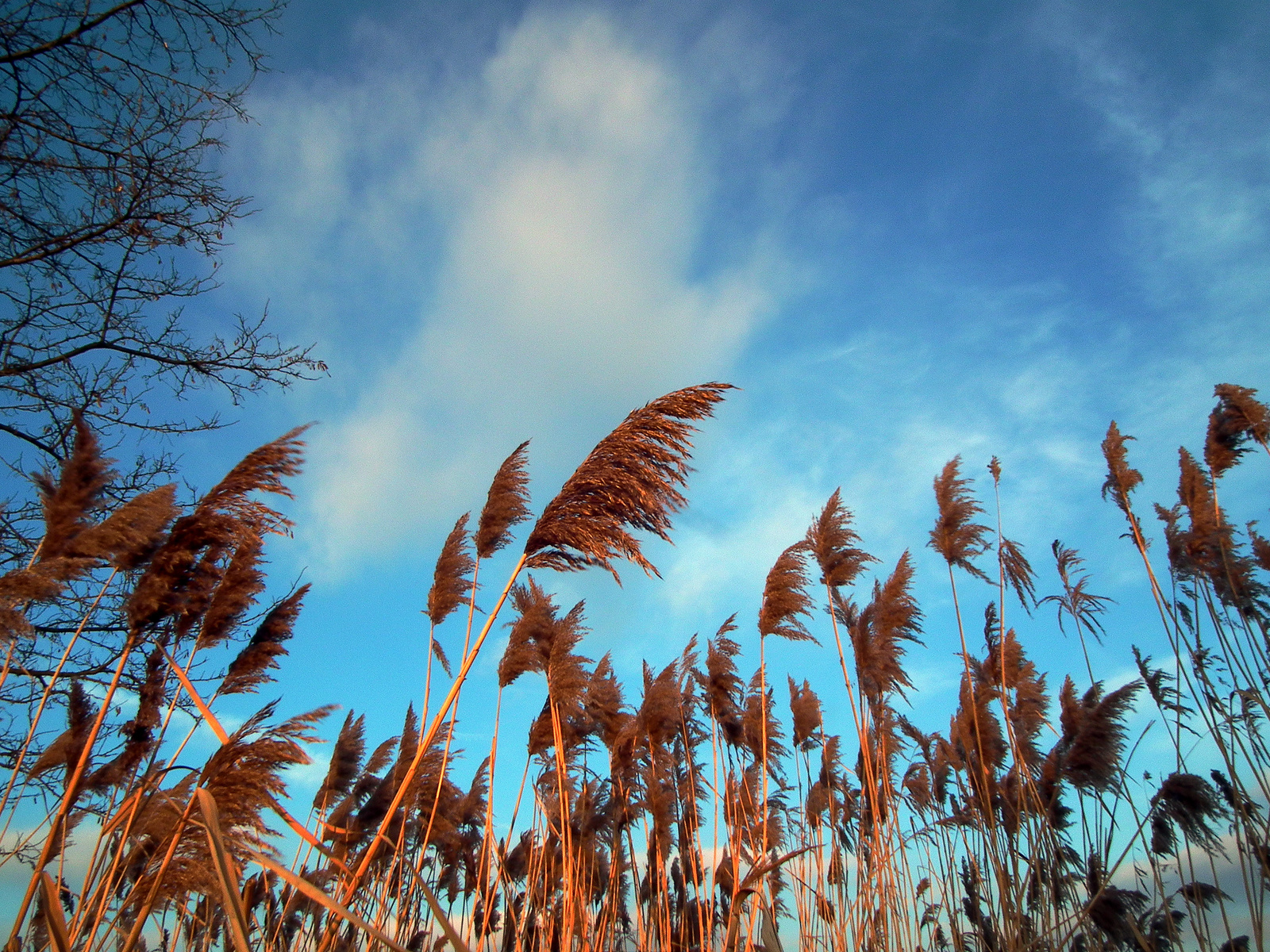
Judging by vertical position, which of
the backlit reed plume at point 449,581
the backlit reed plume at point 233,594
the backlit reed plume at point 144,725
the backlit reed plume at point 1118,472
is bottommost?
the backlit reed plume at point 144,725

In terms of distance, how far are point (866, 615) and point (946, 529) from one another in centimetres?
126

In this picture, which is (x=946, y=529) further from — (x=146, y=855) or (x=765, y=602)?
(x=146, y=855)

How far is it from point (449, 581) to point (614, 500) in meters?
2.15

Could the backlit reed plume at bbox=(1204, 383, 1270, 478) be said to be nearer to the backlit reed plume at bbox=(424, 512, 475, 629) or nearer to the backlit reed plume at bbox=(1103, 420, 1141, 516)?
the backlit reed plume at bbox=(1103, 420, 1141, 516)

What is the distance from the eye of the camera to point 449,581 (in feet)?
Answer: 17.4

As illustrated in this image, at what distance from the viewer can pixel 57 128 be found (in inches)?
166

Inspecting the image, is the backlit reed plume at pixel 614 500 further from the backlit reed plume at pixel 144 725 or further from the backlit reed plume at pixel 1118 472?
the backlit reed plume at pixel 1118 472

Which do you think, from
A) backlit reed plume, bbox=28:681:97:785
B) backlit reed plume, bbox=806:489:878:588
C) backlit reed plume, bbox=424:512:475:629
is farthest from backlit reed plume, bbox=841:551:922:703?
backlit reed plume, bbox=28:681:97:785

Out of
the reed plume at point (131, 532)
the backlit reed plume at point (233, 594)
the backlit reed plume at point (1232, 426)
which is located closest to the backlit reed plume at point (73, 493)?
the reed plume at point (131, 532)

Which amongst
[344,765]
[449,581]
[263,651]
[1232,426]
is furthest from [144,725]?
[1232,426]

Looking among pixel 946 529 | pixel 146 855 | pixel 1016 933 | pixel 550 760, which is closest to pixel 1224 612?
pixel 946 529

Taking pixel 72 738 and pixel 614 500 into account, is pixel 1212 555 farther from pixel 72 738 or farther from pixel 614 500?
pixel 72 738

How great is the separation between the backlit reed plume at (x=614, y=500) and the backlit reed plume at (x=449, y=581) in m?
1.77

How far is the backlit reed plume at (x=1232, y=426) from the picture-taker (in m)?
6.11
